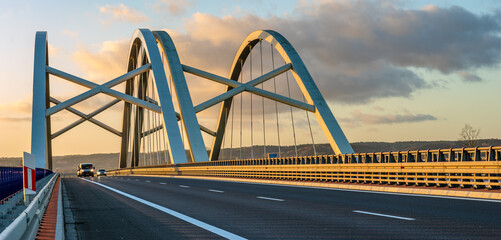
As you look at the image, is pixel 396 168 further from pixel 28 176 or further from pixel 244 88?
pixel 244 88

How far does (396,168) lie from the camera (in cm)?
2089

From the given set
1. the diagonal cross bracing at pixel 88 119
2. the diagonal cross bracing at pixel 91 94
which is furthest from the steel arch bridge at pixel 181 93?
the diagonal cross bracing at pixel 88 119

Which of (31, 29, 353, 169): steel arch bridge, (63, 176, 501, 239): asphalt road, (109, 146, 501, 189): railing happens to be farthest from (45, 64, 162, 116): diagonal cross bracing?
(63, 176, 501, 239): asphalt road

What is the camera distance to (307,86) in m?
47.6

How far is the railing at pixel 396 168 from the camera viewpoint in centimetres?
1678

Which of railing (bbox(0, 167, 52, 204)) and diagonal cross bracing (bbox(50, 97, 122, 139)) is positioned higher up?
diagonal cross bracing (bbox(50, 97, 122, 139))

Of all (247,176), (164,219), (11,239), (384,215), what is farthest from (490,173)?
(247,176)

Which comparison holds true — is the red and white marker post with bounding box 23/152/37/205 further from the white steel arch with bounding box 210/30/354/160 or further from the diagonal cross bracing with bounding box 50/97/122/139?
the diagonal cross bracing with bounding box 50/97/122/139

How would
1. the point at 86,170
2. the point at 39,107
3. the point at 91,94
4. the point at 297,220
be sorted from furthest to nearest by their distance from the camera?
the point at 86,170 < the point at 91,94 < the point at 39,107 < the point at 297,220

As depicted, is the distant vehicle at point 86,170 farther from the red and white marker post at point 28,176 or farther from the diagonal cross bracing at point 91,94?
the red and white marker post at point 28,176

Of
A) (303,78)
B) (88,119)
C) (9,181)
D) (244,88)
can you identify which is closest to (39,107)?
(244,88)

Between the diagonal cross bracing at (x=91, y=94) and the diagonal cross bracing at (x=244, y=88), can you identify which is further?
the diagonal cross bracing at (x=91, y=94)

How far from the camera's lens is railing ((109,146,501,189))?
55.1ft

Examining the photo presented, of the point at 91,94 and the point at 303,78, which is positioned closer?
the point at 303,78
